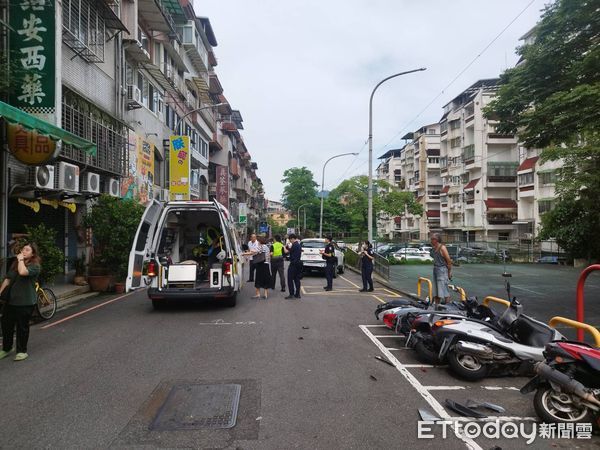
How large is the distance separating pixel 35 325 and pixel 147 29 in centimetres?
1858

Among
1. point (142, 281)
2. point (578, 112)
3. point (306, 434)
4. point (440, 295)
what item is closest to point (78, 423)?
point (306, 434)

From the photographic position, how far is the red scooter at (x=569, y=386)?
12.8ft

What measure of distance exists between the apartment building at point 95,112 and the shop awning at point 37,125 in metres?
0.02

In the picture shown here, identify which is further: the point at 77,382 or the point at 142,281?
the point at 142,281

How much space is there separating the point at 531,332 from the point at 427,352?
4.25 ft

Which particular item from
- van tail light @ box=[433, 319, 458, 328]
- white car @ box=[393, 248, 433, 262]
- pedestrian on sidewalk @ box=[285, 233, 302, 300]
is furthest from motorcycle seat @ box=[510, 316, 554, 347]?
white car @ box=[393, 248, 433, 262]

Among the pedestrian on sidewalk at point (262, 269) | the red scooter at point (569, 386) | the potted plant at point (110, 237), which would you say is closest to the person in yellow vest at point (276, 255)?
the pedestrian on sidewalk at point (262, 269)

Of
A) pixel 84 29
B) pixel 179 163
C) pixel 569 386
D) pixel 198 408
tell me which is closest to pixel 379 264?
pixel 179 163

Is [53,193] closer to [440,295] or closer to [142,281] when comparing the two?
[142,281]

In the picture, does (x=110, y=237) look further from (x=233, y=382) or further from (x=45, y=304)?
(x=233, y=382)

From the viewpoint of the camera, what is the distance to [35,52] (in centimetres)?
1098

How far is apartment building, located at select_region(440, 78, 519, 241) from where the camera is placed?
49344 mm

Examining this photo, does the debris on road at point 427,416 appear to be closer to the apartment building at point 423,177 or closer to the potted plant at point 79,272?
the potted plant at point 79,272

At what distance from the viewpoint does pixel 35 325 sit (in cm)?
864
